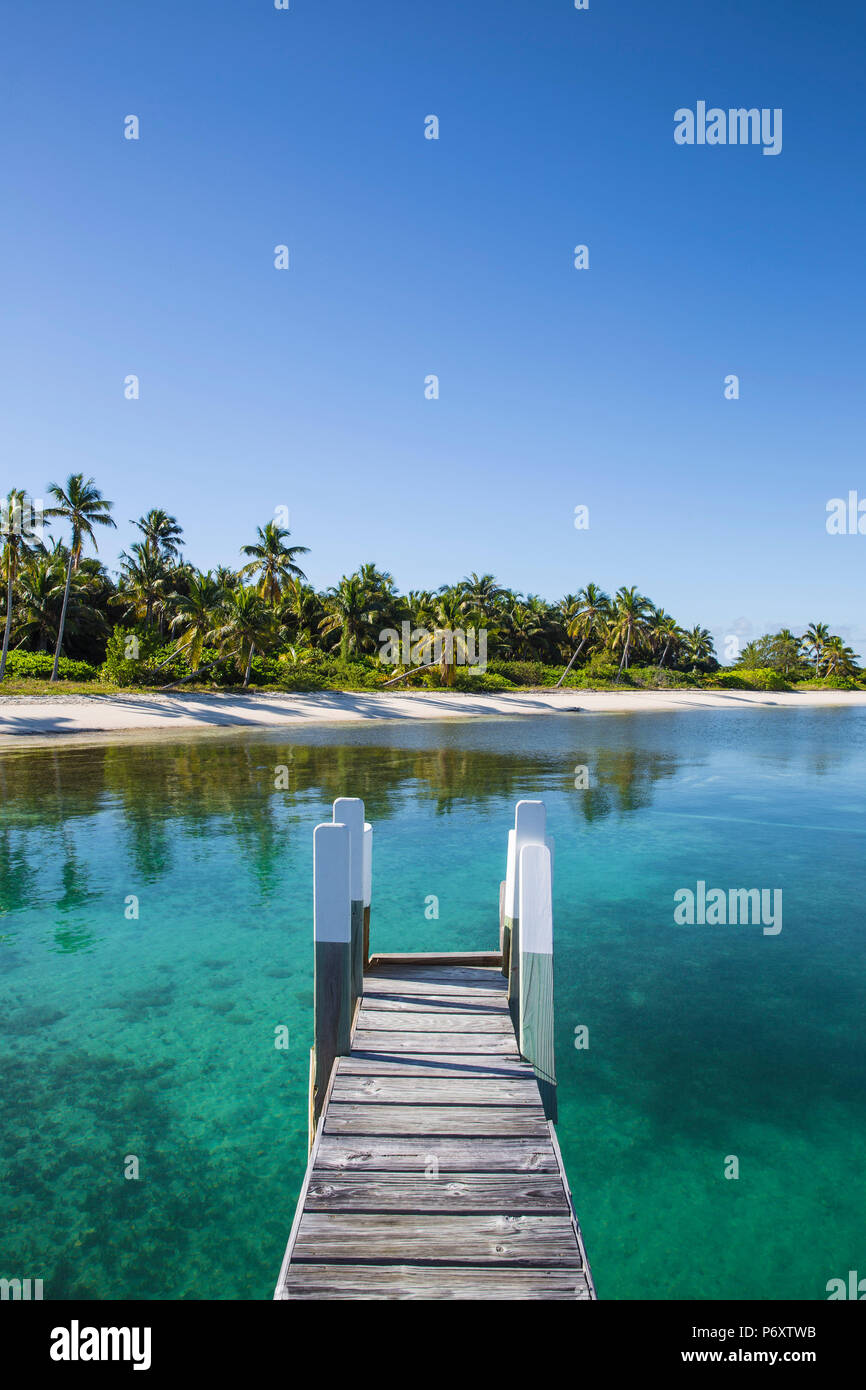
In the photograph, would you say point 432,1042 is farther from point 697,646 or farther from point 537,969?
point 697,646

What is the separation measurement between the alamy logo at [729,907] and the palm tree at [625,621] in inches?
2898

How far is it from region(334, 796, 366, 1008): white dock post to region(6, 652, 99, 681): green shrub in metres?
50.5

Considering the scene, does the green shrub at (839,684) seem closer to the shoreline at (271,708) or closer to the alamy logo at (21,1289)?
the shoreline at (271,708)

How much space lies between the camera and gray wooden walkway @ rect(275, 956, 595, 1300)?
3.42 meters

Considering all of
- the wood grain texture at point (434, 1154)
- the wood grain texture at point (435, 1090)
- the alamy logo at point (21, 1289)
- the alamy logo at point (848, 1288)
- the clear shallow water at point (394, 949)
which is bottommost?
the alamy logo at point (848, 1288)

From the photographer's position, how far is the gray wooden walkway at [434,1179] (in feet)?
11.2

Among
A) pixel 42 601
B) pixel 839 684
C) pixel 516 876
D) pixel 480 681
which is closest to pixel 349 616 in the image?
pixel 480 681

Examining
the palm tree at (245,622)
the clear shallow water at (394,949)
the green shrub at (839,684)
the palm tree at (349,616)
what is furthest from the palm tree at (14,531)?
the green shrub at (839,684)

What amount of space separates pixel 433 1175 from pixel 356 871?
268 cm

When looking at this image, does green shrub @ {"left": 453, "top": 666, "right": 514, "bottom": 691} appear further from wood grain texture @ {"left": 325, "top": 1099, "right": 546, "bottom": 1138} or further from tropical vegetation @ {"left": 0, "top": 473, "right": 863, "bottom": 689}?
wood grain texture @ {"left": 325, "top": 1099, "right": 546, "bottom": 1138}

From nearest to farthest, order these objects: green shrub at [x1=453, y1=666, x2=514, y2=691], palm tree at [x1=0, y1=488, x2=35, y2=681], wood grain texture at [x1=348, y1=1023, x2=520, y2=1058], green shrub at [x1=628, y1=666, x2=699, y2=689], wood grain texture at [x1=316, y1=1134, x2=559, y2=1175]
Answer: wood grain texture at [x1=316, y1=1134, x2=559, y2=1175] < wood grain texture at [x1=348, y1=1023, x2=520, y2=1058] < palm tree at [x1=0, y1=488, x2=35, y2=681] < green shrub at [x1=453, y1=666, x2=514, y2=691] < green shrub at [x1=628, y1=666, x2=699, y2=689]

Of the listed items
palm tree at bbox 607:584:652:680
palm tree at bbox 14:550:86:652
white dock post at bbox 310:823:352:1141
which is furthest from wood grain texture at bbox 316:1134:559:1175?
palm tree at bbox 607:584:652:680

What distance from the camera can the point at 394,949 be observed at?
1026 cm

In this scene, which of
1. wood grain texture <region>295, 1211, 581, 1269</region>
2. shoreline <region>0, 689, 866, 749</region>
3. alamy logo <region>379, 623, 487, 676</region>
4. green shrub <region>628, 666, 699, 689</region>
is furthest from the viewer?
green shrub <region>628, 666, 699, 689</region>
